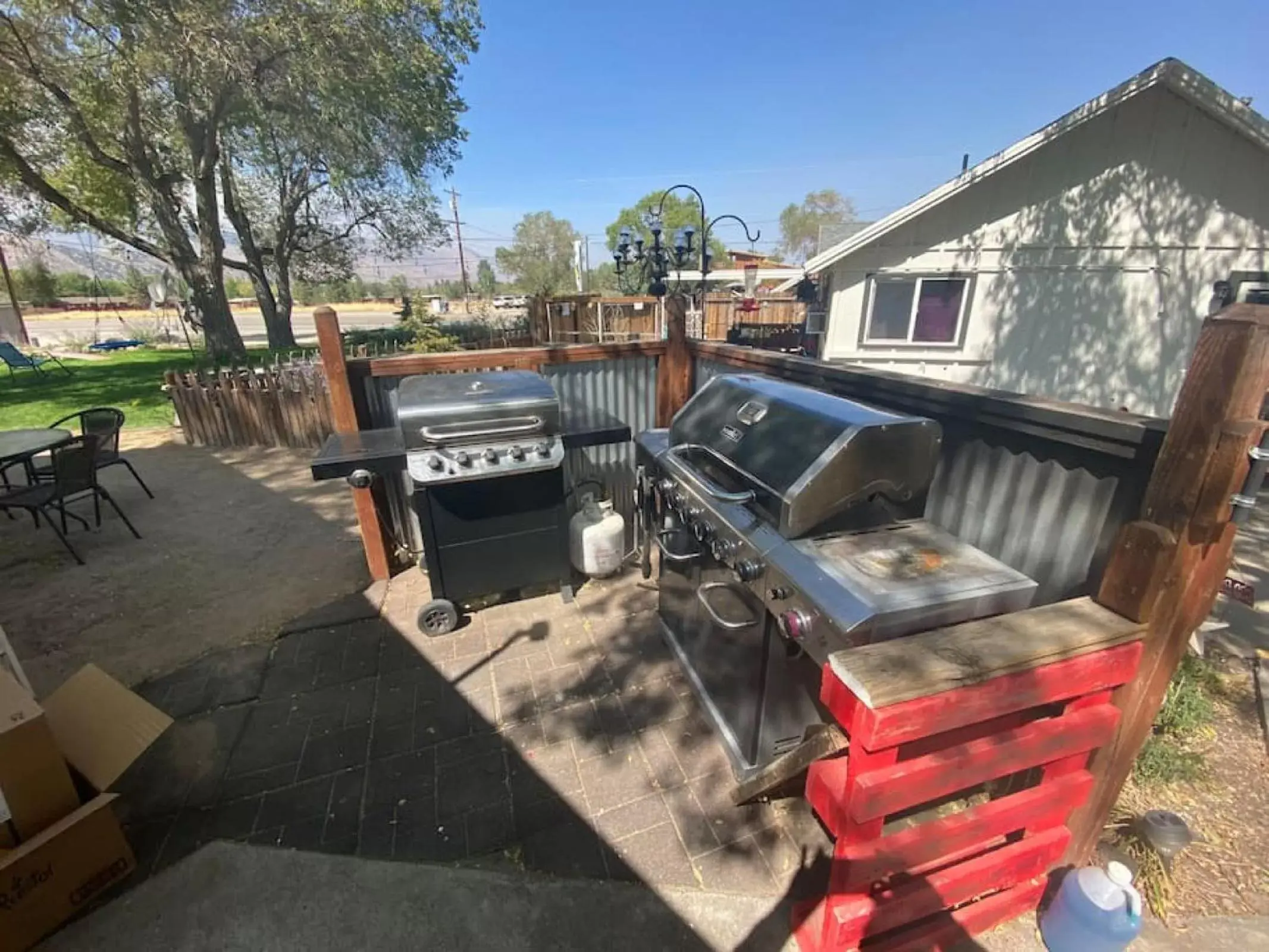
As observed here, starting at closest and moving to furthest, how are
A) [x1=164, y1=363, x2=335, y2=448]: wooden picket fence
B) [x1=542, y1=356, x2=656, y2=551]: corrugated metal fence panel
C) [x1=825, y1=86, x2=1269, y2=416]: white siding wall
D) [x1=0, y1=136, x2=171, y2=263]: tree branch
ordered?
[x1=542, y1=356, x2=656, y2=551]: corrugated metal fence panel, [x1=825, y1=86, x2=1269, y2=416]: white siding wall, [x1=164, y1=363, x2=335, y2=448]: wooden picket fence, [x1=0, y1=136, x2=171, y2=263]: tree branch

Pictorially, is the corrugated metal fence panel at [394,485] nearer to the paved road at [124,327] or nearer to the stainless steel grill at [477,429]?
the stainless steel grill at [477,429]

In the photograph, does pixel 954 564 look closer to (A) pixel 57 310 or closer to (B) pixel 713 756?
(B) pixel 713 756

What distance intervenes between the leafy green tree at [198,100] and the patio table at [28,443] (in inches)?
362

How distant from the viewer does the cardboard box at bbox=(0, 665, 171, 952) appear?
172cm

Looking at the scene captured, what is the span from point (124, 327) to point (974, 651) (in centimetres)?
3446

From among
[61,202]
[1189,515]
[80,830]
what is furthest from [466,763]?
[61,202]

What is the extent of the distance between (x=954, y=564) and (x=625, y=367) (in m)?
3.01

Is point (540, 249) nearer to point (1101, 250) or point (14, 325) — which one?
point (14, 325)

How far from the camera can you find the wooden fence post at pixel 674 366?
13.5 feet

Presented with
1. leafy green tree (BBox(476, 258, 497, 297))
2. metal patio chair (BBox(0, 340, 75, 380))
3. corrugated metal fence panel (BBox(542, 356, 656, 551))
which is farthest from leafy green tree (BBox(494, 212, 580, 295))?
corrugated metal fence panel (BBox(542, 356, 656, 551))

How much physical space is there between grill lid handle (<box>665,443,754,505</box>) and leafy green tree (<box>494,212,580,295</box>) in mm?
49450

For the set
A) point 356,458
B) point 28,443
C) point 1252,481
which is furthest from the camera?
point 28,443

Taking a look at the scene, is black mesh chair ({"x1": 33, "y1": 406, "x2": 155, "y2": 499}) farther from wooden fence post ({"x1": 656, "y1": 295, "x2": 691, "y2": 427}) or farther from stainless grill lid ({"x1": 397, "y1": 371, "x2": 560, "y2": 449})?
wooden fence post ({"x1": 656, "y1": 295, "x2": 691, "y2": 427})

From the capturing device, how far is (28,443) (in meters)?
4.57
